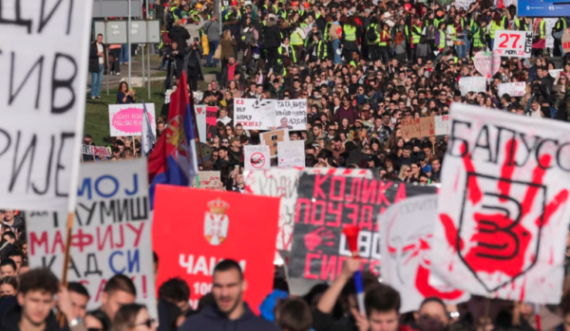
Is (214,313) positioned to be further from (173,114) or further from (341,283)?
(173,114)

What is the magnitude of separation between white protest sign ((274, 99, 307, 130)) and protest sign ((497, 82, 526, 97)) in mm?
5201

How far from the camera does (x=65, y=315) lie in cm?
693

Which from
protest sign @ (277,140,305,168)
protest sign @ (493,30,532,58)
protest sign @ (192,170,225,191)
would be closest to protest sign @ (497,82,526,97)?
protest sign @ (493,30,532,58)

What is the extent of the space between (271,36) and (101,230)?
2495 centimetres

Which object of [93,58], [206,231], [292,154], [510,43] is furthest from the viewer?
[93,58]

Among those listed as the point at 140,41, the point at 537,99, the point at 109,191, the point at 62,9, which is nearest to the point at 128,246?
Result: the point at 109,191

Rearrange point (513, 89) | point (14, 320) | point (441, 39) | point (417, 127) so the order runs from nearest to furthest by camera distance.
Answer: point (14, 320) → point (417, 127) → point (513, 89) → point (441, 39)

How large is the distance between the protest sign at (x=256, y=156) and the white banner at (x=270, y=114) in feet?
11.4

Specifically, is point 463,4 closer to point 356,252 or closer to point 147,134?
point 147,134

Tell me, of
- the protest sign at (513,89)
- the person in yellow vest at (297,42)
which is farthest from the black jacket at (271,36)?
the protest sign at (513,89)

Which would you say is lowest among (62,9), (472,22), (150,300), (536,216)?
(150,300)

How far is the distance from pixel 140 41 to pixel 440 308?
2244 centimetres

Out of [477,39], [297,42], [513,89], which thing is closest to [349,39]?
[297,42]

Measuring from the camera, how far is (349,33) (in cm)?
3319
